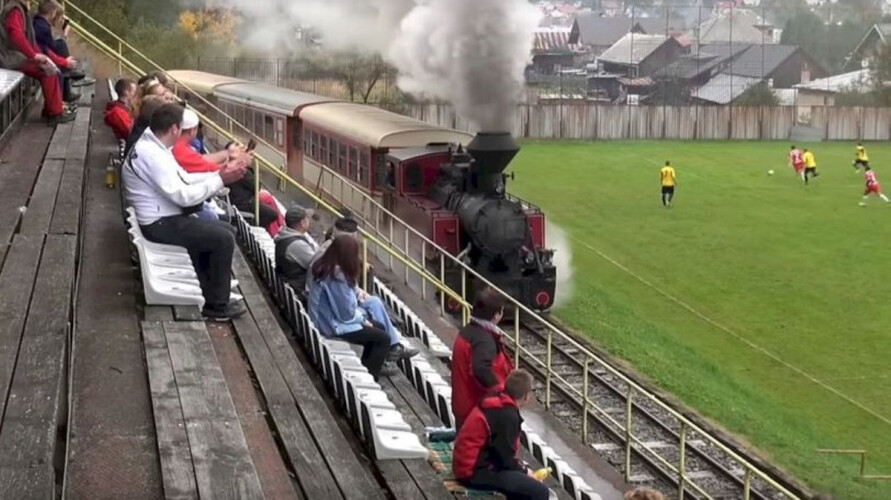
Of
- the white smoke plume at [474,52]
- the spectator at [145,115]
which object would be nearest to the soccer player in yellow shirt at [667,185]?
the white smoke plume at [474,52]

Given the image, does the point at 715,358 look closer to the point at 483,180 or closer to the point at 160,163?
the point at 483,180

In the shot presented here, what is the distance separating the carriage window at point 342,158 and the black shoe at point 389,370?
14.1m

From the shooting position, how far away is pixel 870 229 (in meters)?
31.2

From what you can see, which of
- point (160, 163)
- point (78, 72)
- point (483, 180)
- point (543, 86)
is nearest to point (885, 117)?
point (543, 86)

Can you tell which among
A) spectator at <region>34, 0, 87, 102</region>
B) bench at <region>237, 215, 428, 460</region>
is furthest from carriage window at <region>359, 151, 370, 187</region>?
bench at <region>237, 215, 428, 460</region>

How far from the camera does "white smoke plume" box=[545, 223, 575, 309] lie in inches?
890

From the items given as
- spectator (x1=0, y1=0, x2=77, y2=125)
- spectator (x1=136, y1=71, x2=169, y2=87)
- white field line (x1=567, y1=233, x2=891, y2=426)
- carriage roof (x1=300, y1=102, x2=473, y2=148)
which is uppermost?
spectator (x1=0, y1=0, x2=77, y2=125)

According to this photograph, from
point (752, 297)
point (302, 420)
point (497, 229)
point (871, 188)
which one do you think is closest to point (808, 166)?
point (871, 188)

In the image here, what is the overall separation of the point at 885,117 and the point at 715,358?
4452 cm

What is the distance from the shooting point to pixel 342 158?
2395cm

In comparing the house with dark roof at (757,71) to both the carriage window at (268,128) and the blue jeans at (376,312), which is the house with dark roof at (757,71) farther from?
the blue jeans at (376,312)

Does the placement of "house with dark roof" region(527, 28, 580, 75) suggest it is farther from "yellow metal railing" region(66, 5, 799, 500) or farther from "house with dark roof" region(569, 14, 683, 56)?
"yellow metal railing" region(66, 5, 799, 500)

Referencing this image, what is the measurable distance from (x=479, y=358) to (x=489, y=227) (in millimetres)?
12006

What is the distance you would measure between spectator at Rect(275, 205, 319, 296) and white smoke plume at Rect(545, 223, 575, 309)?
12.2 m
